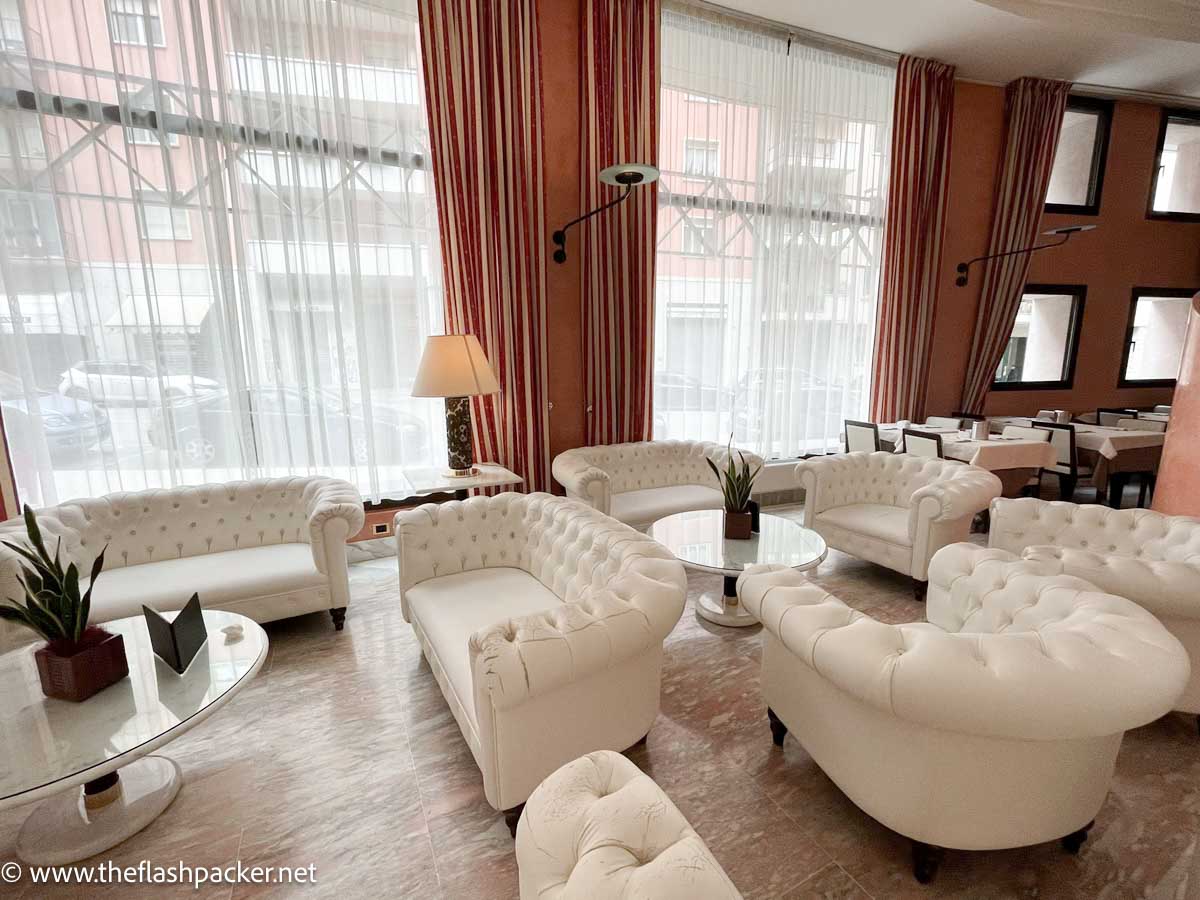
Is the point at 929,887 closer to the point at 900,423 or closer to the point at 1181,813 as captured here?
the point at 1181,813

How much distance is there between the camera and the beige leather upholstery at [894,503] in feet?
10.1

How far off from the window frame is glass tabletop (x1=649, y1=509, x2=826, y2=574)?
13.9 ft

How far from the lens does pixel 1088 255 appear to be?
5988mm

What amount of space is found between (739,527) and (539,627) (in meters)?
1.68

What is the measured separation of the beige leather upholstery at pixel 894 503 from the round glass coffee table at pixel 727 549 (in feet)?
1.69

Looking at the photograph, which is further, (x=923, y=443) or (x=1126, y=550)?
(x=923, y=443)

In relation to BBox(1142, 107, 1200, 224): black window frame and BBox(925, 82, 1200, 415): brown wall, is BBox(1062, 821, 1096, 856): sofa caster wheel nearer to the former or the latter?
BBox(925, 82, 1200, 415): brown wall

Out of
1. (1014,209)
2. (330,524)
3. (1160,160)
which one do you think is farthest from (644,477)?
(1160,160)

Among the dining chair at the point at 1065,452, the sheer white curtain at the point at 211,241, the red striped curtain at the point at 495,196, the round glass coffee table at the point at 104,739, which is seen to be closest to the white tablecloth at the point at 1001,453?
the dining chair at the point at 1065,452

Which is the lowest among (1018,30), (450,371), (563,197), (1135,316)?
(450,371)

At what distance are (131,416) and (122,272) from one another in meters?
0.73

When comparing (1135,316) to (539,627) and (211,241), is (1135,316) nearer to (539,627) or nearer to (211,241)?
(539,627)

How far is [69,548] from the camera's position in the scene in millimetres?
2502

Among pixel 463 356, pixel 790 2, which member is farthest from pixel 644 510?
pixel 790 2
